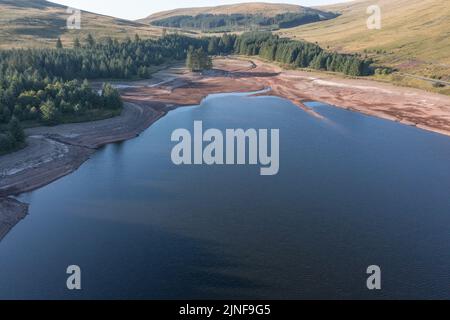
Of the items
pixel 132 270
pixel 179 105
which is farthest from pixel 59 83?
pixel 132 270

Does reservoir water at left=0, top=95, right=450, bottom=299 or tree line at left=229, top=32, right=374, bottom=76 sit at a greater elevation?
tree line at left=229, top=32, right=374, bottom=76

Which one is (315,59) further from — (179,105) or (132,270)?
(132,270)

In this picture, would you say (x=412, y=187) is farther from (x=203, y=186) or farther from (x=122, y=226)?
(x=122, y=226)

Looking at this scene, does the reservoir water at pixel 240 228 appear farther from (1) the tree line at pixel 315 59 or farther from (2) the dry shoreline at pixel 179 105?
(1) the tree line at pixel 315 59

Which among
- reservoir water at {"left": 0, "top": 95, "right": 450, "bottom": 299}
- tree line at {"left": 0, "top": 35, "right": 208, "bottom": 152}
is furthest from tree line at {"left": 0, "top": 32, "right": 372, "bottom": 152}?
reservoir water at {"left": 0, "top": 95, "right": 450, "bottom": 299}

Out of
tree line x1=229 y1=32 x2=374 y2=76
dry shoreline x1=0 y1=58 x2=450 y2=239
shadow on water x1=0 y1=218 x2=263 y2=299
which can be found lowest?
shadow on water x1=0 y1=218 x2=263 y2=299

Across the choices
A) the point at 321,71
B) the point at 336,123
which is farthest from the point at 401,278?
the point at 321,71

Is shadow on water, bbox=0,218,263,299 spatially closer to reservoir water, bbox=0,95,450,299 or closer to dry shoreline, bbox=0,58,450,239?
reservoir water, bbox=0,95,450,299
